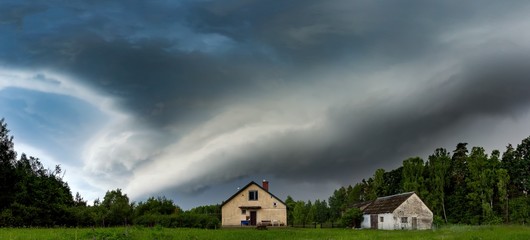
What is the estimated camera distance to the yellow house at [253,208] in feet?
245

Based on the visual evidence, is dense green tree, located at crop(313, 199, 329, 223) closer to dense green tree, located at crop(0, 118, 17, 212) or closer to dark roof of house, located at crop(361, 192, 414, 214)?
dark roof of house, located at crop(361, 192, 414, 214)

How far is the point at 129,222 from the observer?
183 ft

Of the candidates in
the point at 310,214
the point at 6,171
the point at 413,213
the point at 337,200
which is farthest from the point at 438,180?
the point at 6,171

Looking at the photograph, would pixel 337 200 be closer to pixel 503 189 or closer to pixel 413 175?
pixel 413 175

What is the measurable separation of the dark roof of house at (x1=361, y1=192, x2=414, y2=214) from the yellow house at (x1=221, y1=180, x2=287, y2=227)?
531 inches

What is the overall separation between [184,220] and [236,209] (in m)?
21.4

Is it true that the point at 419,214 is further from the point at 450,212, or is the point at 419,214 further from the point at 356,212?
the point at 450,212

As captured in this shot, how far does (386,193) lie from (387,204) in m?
29.7

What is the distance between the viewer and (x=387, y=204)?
239ft

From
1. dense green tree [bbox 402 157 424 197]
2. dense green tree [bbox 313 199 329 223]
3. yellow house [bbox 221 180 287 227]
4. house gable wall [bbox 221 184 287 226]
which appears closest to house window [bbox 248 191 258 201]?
yellow house [bbox 221 180 287 227]

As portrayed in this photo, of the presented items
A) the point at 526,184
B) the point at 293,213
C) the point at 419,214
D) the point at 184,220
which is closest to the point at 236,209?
the point at 184,220

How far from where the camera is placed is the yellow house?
245 ft

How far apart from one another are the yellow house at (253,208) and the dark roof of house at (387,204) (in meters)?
13.5

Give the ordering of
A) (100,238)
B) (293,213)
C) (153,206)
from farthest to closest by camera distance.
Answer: (293,213) < (153,206) < (100,238)
